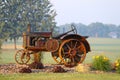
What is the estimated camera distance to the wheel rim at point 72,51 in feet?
57.3

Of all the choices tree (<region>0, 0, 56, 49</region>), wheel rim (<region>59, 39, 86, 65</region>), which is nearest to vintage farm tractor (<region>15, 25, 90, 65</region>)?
wheel rim (<region>59, 39, 86, 65</region>)

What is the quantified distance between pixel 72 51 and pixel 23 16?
37273 mm

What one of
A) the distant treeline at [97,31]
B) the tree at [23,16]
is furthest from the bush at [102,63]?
the distant treeline at [97,31]

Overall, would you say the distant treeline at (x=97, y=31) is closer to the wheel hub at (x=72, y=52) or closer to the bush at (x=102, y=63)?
the wheel hub at (x=72, y=52)

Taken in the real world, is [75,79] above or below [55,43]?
below

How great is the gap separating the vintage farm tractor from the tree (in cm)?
3311

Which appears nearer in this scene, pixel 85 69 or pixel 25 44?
pixel 85 69

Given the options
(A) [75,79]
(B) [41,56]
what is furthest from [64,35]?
(A) [75,79]

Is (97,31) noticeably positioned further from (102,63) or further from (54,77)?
(54,77)

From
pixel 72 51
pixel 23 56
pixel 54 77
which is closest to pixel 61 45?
pixel 72 51

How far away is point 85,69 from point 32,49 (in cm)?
277

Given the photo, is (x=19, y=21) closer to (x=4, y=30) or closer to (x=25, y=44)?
(x=4, y=30)

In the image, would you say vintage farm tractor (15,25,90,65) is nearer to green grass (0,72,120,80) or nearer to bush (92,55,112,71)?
bush (92,55,112,71)

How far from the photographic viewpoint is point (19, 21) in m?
54.4
